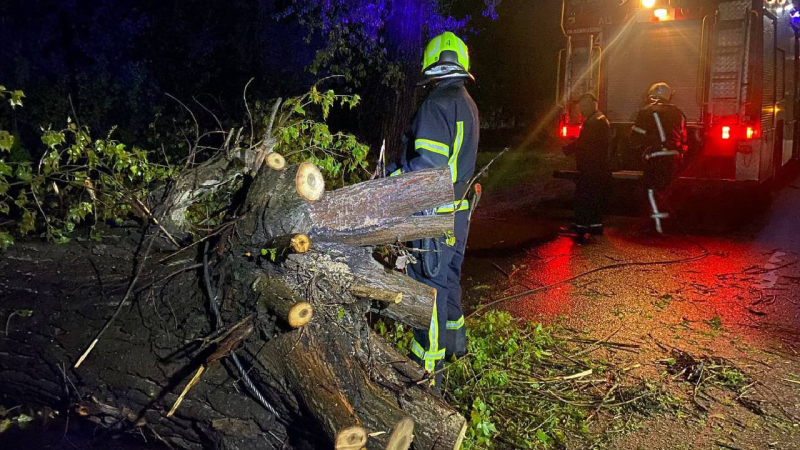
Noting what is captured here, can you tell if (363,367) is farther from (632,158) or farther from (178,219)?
(632,158)

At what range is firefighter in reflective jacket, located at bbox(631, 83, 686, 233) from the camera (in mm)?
7902

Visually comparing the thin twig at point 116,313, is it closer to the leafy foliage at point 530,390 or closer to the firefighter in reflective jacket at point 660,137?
the leafy foliage at point 530,390

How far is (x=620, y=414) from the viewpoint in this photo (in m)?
3.71

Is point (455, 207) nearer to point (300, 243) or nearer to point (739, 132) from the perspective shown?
point (300, 243)

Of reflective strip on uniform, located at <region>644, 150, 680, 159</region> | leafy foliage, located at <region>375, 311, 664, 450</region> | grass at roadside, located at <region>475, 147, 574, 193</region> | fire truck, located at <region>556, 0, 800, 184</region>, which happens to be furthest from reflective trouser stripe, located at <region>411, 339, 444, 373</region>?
→ grass at roadside, located at <region>475, 147, 574, 193</region>

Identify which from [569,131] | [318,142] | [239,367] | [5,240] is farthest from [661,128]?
[5,240]

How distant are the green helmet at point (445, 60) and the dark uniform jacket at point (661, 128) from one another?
15.9ft

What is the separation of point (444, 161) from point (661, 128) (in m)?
5.21

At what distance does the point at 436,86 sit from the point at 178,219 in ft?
5.80

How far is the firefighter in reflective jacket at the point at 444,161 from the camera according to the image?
12.2ft

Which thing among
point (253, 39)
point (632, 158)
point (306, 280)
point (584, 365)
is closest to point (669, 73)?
point (632, 158)

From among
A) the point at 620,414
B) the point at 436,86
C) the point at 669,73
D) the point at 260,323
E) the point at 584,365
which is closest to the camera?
the point at 260,323

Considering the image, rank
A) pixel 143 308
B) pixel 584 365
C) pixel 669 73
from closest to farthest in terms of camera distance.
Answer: pixel 143 308, pixel 584 365, pixel 669 73

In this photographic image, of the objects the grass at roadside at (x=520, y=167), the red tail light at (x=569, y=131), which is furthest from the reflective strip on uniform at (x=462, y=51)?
the grass at roadside at (x=520, y=167)
